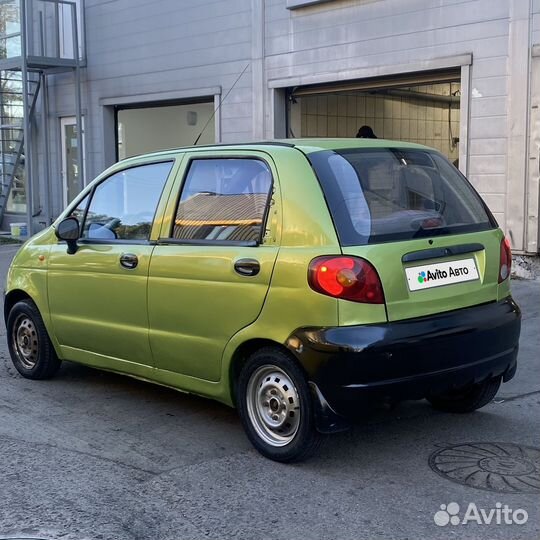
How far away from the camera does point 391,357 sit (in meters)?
3.93

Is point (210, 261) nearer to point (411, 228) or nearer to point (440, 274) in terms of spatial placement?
point (411, 228)

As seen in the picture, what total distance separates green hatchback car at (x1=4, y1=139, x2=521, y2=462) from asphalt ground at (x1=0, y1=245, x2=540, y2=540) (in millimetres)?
271

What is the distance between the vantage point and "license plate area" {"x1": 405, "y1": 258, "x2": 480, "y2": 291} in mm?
4105

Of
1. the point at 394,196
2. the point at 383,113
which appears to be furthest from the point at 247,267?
the point at 383,113

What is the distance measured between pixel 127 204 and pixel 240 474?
2.08 metres

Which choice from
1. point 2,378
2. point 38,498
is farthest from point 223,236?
point 2,378

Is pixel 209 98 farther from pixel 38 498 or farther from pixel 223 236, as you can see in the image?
pixel 38 498

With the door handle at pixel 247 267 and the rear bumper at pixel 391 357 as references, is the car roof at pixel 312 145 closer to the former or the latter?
the door handle at pixel 247 267

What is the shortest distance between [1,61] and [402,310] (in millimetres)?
14351

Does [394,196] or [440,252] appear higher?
[394,196]

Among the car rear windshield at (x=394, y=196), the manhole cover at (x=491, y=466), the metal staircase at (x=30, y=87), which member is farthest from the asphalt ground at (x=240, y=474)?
Result: the metal staircase at (x=30, y=87)

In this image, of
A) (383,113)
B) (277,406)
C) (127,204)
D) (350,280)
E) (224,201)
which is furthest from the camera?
(383,113)

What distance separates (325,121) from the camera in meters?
13.1

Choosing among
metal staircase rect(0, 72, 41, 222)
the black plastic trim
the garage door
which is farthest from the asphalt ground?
metal staircase rect(0, 72, 41, 222)
